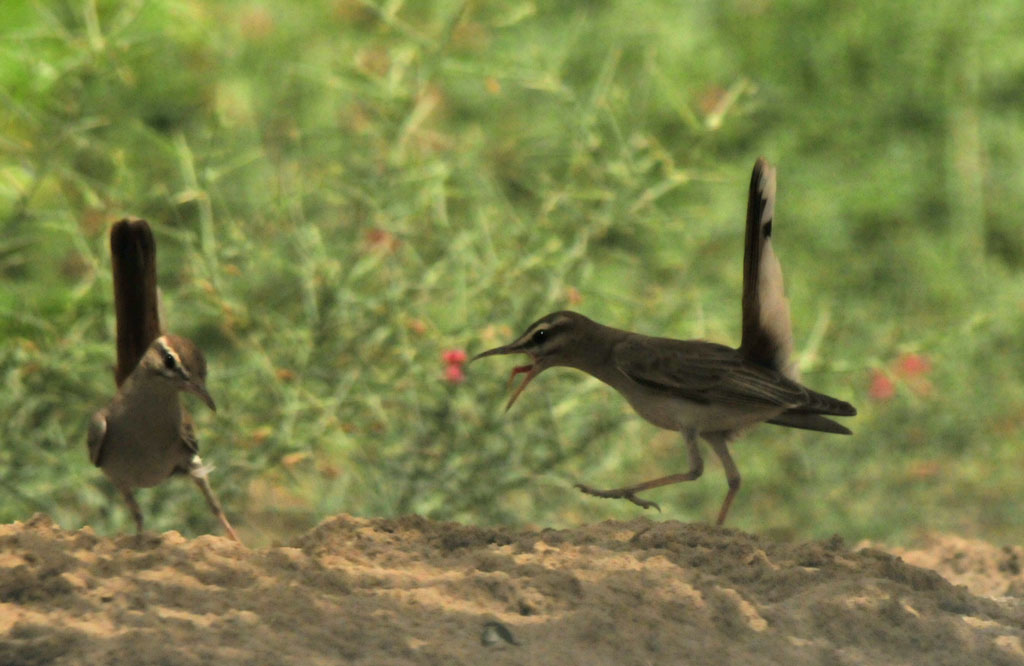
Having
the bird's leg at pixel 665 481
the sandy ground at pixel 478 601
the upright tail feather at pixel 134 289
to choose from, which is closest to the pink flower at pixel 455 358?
the upright tail feather at pixel 134 289

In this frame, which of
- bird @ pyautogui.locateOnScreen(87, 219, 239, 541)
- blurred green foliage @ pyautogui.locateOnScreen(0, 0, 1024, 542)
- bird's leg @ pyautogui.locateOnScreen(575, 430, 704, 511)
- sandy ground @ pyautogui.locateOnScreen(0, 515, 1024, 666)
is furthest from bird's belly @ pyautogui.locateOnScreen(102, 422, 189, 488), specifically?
bird's leg @ pyautogui.locateOnScreen(575, 430, 704, 511)

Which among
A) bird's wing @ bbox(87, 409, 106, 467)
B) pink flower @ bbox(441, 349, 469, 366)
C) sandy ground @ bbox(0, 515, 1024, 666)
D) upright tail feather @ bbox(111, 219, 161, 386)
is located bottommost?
sandy ground @ bbox(0, 515, 1024, 666)

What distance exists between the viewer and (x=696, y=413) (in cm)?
425

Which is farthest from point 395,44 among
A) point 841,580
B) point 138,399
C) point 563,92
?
point 841,580

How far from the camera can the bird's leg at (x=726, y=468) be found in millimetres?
4137

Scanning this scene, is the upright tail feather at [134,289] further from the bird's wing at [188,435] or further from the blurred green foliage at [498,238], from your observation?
the blurred green foliage at [498,238]

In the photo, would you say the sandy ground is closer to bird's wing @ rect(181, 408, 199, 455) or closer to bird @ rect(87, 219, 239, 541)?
bird @ rect(87, 219, 239, 541)

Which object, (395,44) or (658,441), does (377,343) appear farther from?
(395,44)

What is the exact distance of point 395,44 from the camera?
915 cm

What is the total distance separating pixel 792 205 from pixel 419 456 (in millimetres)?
4213

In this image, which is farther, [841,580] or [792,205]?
[792,205]

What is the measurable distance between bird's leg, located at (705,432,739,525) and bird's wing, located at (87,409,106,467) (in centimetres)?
183

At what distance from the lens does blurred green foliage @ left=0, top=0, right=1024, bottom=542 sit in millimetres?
5699

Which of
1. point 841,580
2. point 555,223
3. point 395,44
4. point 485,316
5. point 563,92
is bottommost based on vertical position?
point 841,580
